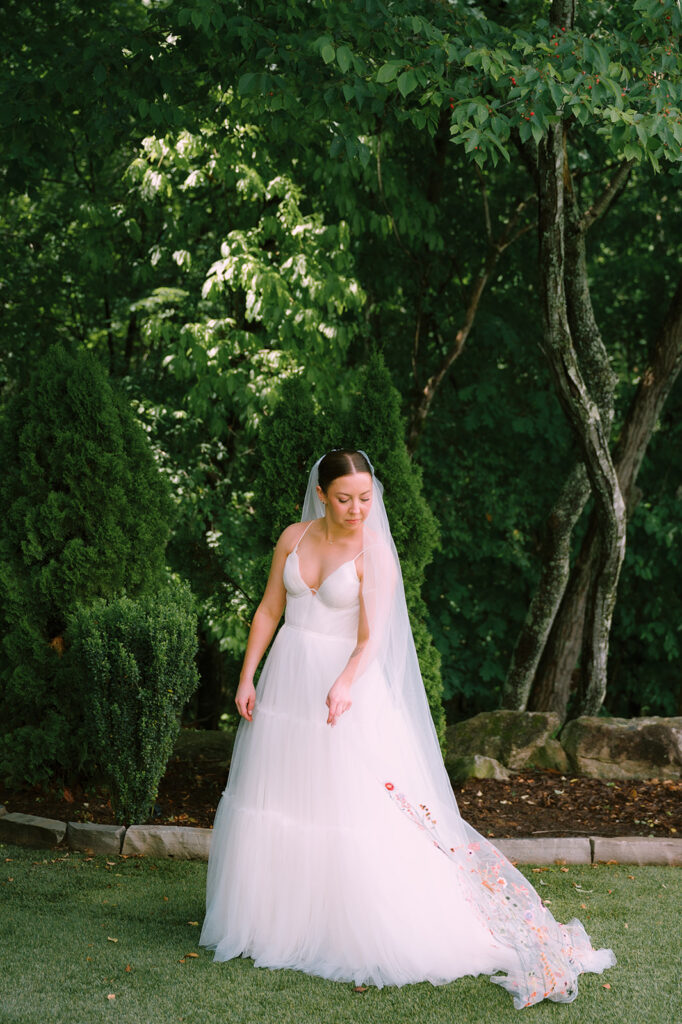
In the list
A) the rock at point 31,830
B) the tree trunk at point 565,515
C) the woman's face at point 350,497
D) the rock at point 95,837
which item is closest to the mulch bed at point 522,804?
the rock at point 31,830

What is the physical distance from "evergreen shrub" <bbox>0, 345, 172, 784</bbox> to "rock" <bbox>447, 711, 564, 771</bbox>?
293 centimetres

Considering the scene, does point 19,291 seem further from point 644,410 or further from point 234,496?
point 644,410

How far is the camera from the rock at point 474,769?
7285 millimetres

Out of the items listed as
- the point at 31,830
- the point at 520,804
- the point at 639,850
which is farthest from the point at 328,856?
the point at 520,804

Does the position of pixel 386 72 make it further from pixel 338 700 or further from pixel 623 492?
pixel 623 492

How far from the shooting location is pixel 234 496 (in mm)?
10961

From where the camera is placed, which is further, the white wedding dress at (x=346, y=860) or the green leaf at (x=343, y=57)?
the green leaf at (x=343, y=57)

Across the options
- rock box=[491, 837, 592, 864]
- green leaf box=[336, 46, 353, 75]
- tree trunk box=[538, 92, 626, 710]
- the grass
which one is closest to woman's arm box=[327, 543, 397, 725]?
the grass

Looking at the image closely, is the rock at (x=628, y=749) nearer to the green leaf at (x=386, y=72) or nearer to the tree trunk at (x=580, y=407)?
the tree trunk at (x=580, y=407)

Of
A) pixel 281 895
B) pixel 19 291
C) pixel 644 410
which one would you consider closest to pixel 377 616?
pixel 281 895

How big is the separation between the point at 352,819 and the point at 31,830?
2.65 m

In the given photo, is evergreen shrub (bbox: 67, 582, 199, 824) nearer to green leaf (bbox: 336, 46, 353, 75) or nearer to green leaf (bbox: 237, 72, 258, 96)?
green leaf (bbox: 237, 72, 258, 96)

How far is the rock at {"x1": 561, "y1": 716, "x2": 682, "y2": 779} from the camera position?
7449 millimetres

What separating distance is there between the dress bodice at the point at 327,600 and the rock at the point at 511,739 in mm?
3765
